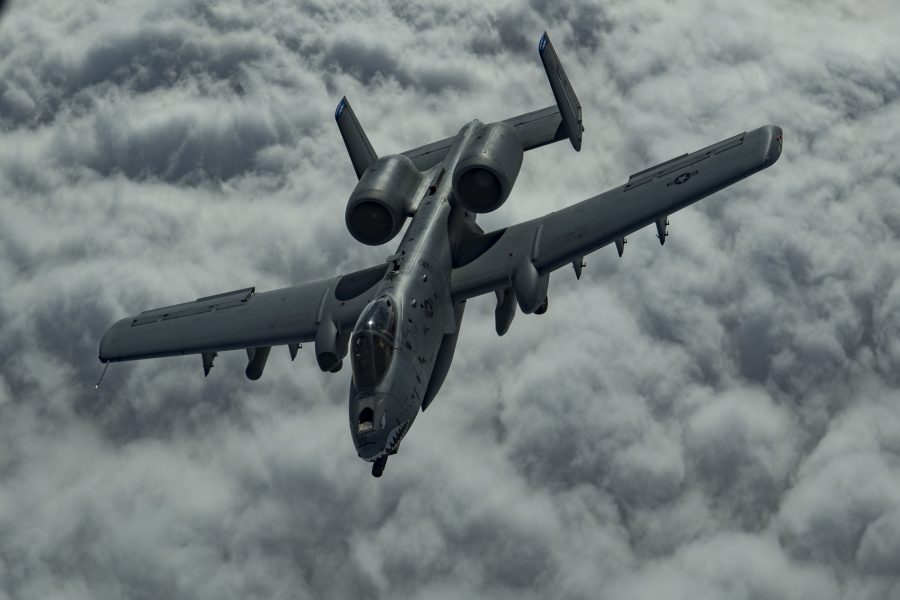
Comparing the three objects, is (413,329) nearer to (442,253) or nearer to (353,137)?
(442,253)

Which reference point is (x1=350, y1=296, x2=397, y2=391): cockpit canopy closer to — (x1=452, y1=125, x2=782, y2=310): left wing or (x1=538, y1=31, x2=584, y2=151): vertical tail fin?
(x1=452, y1=125, x2=782, y2=310): left wing

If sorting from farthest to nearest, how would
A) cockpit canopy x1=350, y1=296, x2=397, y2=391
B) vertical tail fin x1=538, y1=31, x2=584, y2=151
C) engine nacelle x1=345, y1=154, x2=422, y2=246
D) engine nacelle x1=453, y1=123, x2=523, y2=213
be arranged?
vertical tail fin x1=538, y1=31, x2=584, y2=151, engine nacelle x1=345, y1=154, x2=422, y2=246, engine nacelle x1=453, y1=123, x2=523, y2=213, cockpit canopy x1=350, y1=296, x2=397, y2=391

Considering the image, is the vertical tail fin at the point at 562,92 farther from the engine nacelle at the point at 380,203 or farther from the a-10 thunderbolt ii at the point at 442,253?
the engine nacelle at the point at 380,203

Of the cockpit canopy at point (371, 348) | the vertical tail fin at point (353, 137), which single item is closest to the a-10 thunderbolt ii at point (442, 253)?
the vertical tail fin at point (353, 137)

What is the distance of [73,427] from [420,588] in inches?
1197

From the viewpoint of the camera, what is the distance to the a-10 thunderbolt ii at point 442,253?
24.8 meters

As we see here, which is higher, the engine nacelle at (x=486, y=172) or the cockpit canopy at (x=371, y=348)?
the engine nacelle at (x=486, y=172)

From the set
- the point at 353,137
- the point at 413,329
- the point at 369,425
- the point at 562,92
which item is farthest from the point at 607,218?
the point at 369,425

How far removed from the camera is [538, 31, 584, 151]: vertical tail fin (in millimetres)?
27516

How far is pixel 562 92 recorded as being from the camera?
91.0 ft

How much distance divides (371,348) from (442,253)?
20.1 feet

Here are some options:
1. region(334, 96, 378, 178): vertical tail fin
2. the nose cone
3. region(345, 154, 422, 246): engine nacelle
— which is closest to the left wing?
region(345, 154, 422, 246): engine nacelle

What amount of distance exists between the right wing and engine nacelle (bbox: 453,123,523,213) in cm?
379

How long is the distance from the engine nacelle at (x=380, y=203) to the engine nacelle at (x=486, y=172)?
2.04m
